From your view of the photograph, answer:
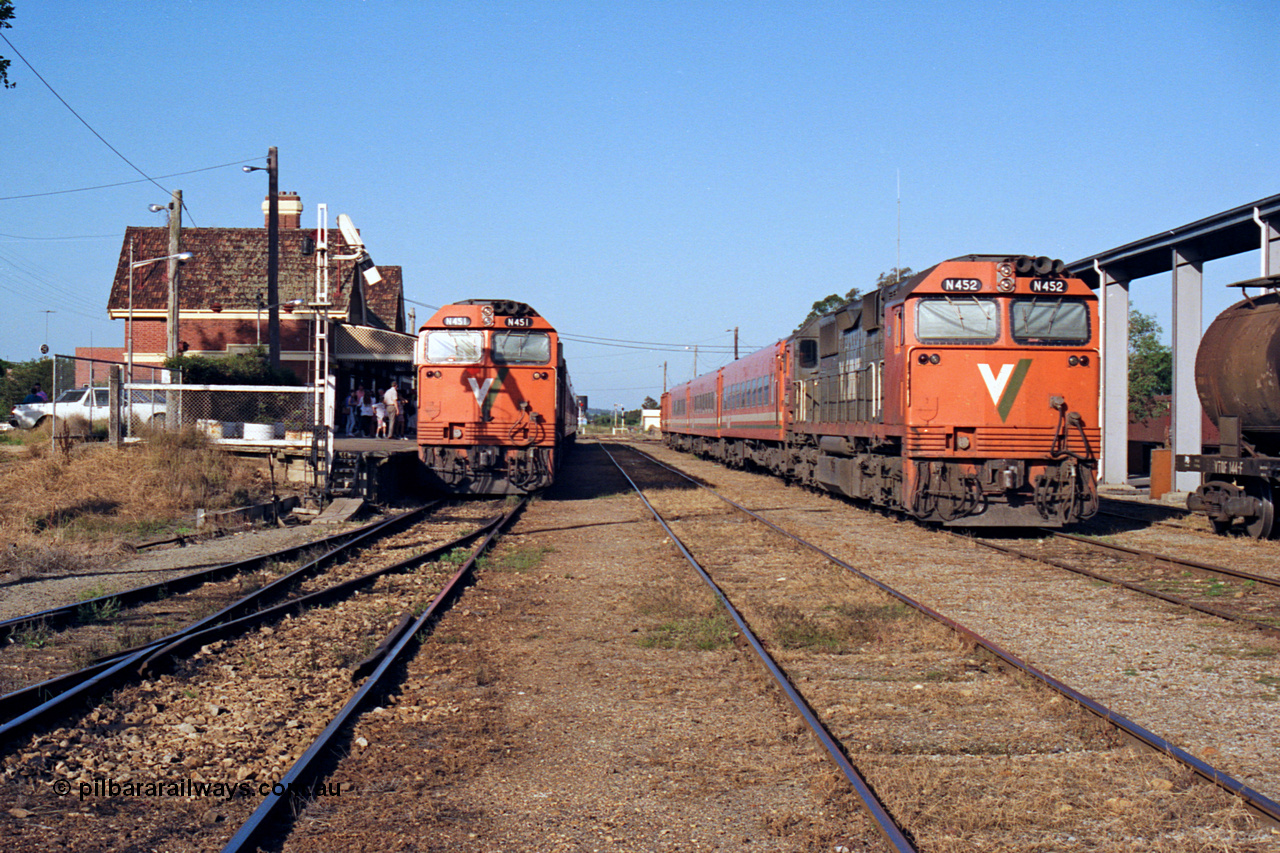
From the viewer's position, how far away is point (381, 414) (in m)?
27.5

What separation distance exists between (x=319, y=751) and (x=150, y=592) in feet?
16.6

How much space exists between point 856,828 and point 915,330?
977cm

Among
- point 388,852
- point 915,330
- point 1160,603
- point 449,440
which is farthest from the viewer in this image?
point 449,440

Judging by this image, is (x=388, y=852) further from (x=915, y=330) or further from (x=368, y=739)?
(x=915, y=330)

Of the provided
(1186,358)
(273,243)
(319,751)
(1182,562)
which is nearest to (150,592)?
(319,751)

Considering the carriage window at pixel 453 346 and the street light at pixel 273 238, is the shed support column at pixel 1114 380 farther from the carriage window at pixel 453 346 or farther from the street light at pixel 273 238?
the street light at pixel 273 238

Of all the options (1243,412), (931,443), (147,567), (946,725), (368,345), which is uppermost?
(368,345)

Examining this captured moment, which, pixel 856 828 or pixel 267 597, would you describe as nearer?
pixel 856 828

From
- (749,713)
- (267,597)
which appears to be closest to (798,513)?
(267,597)

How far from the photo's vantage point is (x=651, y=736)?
5180mm

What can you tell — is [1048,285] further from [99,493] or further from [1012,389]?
[99,493]

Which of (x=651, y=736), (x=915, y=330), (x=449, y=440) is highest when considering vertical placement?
(x=915, y=330)

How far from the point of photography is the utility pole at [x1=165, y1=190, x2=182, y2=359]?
80.8 feet

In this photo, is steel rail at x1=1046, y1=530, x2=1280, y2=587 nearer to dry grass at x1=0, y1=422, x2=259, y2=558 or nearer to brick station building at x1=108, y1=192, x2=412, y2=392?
dry grass at x1=0, y1=422, x2=259, y2=558
